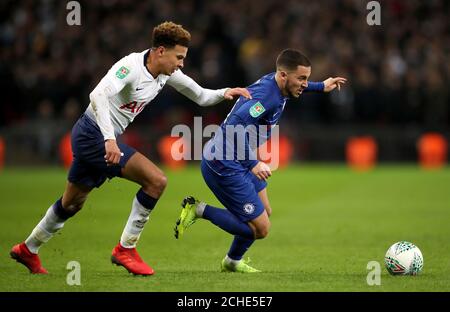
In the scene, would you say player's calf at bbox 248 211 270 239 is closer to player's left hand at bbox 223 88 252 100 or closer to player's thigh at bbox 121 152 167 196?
player's thigh at bbox 121 152 167 196

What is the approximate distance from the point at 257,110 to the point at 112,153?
141cm

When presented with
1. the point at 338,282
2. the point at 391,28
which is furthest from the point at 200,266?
the point at 391,28

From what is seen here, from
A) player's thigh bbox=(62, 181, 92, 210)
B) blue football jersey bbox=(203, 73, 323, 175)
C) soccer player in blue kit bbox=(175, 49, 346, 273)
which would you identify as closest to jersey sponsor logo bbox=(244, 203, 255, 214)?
soccer player in blue kit bbox=(175, 49, 346, 273)

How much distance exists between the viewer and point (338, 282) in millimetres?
7914

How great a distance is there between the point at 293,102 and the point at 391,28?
3850 mm

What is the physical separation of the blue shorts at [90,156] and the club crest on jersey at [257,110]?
3.72 feet

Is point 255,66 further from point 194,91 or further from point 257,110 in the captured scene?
point 257,110

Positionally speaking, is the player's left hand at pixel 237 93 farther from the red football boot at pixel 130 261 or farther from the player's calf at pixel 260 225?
the red football boot at pixel 130 261

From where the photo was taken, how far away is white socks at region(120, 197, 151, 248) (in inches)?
326

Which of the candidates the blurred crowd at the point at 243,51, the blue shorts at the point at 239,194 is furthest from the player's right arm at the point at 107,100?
the blurred crowd at the point at 243,51

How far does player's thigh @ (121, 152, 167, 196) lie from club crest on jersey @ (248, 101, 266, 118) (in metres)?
1.00

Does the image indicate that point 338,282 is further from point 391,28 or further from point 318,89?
Result: point 391,28

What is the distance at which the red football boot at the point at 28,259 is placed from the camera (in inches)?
339

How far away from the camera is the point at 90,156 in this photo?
833 cm
